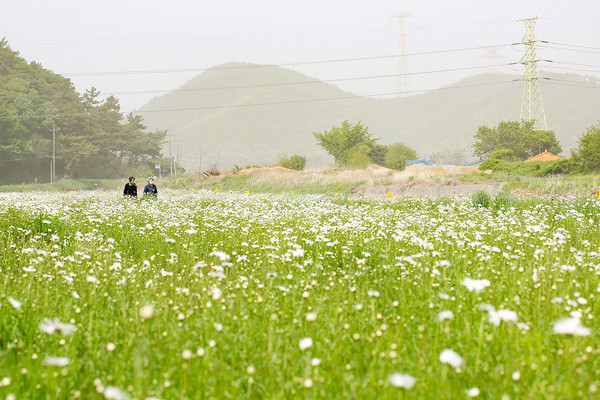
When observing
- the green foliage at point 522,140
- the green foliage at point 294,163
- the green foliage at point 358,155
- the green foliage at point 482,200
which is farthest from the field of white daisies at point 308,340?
the green foliage at point 522,140

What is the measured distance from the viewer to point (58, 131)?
72.5m

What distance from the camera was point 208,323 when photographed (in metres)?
2.88

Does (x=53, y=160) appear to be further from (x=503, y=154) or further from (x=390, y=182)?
(x=503, y=154)

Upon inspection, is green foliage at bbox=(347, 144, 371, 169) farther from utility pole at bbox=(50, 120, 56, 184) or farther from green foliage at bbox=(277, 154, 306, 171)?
utility pole at bbox=(50, 120, 56, 184)

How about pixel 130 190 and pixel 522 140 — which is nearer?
pixel 130 190

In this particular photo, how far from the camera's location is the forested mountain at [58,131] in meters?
63.5

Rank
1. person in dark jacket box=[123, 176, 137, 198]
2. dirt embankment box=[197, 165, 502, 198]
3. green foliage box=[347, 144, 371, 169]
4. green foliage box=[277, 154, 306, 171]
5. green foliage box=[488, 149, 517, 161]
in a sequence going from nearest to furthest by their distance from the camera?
person in dark jacket box=[123, 176, 137, 198] → dirt embankment box=[197, 165, 502, 198] → green foliage box=[277, 154, 306, 171] → green foliage box=[347, 144, 371, 169] → green foliage box=[488, 149, 517, 161]

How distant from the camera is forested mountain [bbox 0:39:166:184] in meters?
63.5

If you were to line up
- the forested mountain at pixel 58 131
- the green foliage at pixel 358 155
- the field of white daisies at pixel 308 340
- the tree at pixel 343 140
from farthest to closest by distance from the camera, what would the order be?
the forested mountain at pixel 58 131 < the tree at pixel 343 140 < the green foliage at pixel 358 155 < the field of white daisies at pixel 308 340

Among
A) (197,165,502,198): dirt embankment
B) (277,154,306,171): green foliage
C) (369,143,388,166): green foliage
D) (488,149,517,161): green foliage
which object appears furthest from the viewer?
(369,143,388,166): green foliage

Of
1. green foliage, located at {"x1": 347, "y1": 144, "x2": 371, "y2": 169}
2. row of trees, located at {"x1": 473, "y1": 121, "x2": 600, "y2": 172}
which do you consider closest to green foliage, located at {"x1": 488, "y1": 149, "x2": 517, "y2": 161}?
row of trees, located at {"x1": 473, "y1": 121, "x2": 600, "y2": 172}

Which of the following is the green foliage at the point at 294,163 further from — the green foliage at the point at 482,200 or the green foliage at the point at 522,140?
the green foliage at the point at 482,200

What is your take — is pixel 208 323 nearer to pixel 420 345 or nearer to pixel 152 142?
pixel 420 345

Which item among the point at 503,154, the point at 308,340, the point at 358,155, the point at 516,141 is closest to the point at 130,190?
the point at 308,340
